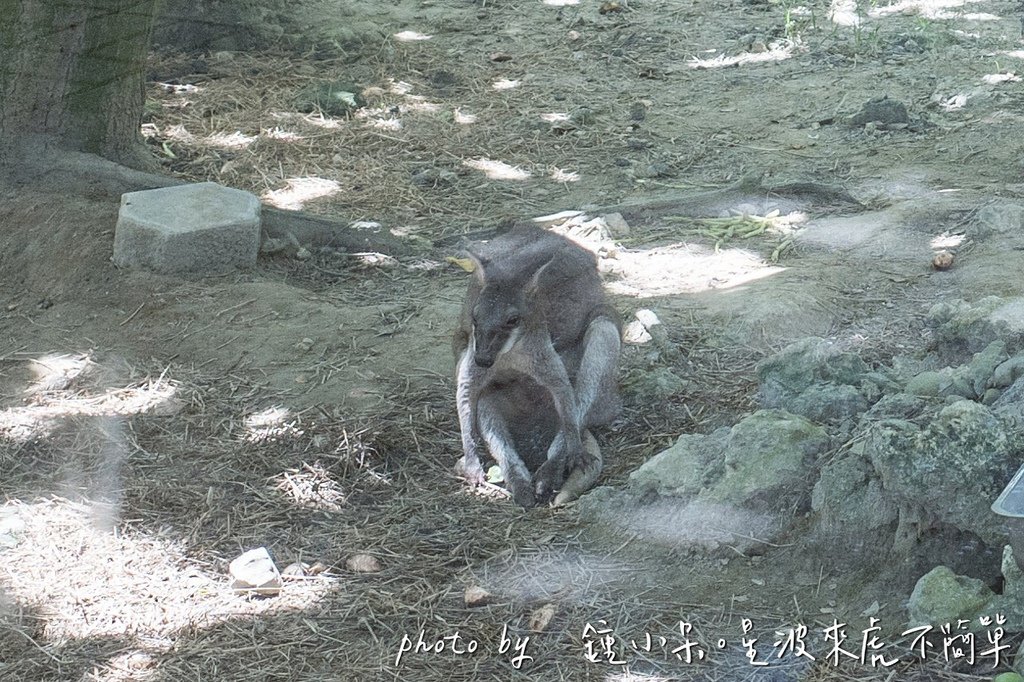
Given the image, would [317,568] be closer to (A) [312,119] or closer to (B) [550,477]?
(B) [550,477]

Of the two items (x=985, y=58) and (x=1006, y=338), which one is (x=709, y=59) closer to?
(x=985, y=58)

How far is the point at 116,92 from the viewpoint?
7625mm

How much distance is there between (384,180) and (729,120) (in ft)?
9.31

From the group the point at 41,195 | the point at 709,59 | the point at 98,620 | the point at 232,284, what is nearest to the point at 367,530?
the point at 98,620

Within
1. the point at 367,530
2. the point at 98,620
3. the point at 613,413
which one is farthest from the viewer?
the point at 613,413

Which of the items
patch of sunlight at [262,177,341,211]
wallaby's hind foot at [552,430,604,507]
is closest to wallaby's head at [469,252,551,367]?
wallaby's hind foot at [552,430,604,507]

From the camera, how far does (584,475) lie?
16.7 ft

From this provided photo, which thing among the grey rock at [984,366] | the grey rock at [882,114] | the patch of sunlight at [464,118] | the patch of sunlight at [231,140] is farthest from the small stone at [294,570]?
the grey rock at [882,114]

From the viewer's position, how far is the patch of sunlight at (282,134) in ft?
30.5

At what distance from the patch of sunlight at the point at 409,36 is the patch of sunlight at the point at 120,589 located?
7410 millimetres

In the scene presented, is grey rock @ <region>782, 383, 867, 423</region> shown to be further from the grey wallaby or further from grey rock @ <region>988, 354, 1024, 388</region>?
the grey wallaby

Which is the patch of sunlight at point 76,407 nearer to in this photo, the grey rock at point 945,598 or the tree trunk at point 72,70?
the tree trunk at point 72,70

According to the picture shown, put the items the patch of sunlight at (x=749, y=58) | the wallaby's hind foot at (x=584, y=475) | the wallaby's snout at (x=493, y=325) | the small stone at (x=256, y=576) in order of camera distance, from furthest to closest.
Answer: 1. the patch of sunlight at (x=749, y=58)
2. the wallaby's snout at (x=493, y=325)
3. the wallaby's hind foot at (x=584, y=475)
4. the small stone at (x=256, y=576)

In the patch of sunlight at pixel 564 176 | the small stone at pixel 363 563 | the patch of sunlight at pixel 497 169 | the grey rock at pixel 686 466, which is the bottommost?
the small stone at pixel 363 563
